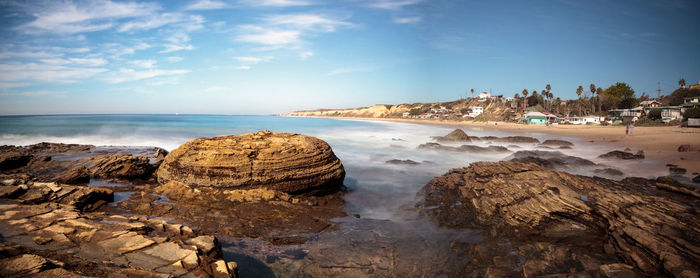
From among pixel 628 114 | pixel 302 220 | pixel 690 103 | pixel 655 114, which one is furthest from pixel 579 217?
pixel 628 114

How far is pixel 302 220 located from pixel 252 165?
226 cm

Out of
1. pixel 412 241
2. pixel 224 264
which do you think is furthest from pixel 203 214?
pixel 412 241

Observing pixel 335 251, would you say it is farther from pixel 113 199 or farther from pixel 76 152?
pixel 76 152

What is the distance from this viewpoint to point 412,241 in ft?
18.3

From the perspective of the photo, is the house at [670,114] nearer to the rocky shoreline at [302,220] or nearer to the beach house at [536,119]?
the beach house at [536,119]

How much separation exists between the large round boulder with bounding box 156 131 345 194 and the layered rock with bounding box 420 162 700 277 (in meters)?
3.19

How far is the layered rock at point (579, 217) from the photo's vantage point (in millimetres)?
4180

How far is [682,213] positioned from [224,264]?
7.50 metres

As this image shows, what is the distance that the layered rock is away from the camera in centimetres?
418

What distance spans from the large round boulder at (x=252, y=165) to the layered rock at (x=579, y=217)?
10.5 ft

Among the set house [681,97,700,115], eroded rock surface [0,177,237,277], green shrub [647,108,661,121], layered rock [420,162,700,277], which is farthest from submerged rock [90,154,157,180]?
green shrub [647,108,661,121]

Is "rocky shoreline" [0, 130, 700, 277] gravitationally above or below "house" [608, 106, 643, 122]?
below

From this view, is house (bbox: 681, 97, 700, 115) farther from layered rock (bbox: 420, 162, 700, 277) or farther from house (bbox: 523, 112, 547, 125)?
layered rock (bbox: 420, 162, 700, 277)

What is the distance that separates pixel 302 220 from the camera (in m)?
6.16
